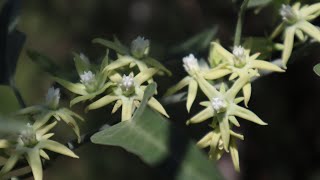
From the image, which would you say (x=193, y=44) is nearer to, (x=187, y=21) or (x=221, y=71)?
(x=221, y=71)

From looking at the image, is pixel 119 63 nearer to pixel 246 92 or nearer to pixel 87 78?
pixel 87 78

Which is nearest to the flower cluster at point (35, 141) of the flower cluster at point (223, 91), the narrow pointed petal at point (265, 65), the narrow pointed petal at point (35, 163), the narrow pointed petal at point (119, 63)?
the narrow pointed petal at point (35, 163)

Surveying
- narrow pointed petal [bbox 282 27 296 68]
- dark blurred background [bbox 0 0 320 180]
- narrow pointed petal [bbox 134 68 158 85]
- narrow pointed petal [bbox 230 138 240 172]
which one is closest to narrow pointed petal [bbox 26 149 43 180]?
narrow pointed petal [bbox 134 68 158 85]

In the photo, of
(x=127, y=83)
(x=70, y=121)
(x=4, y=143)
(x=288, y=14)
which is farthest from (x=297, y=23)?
(x=4, y=143)

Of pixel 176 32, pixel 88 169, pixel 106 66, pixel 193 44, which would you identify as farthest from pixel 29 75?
pixel 106 66

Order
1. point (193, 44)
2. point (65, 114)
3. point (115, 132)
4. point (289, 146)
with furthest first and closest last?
point (289, 146) → point (193, 44) → point (65, 114) → point (115, 132)

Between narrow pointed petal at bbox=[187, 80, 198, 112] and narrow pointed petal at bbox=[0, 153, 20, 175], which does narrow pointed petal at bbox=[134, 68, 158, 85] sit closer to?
narrow pointed petal at bbox=[187, 80, 198, 112]

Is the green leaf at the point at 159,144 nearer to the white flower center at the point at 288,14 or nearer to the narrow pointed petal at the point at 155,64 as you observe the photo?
the narrow pointed petal at the point at 155,64
